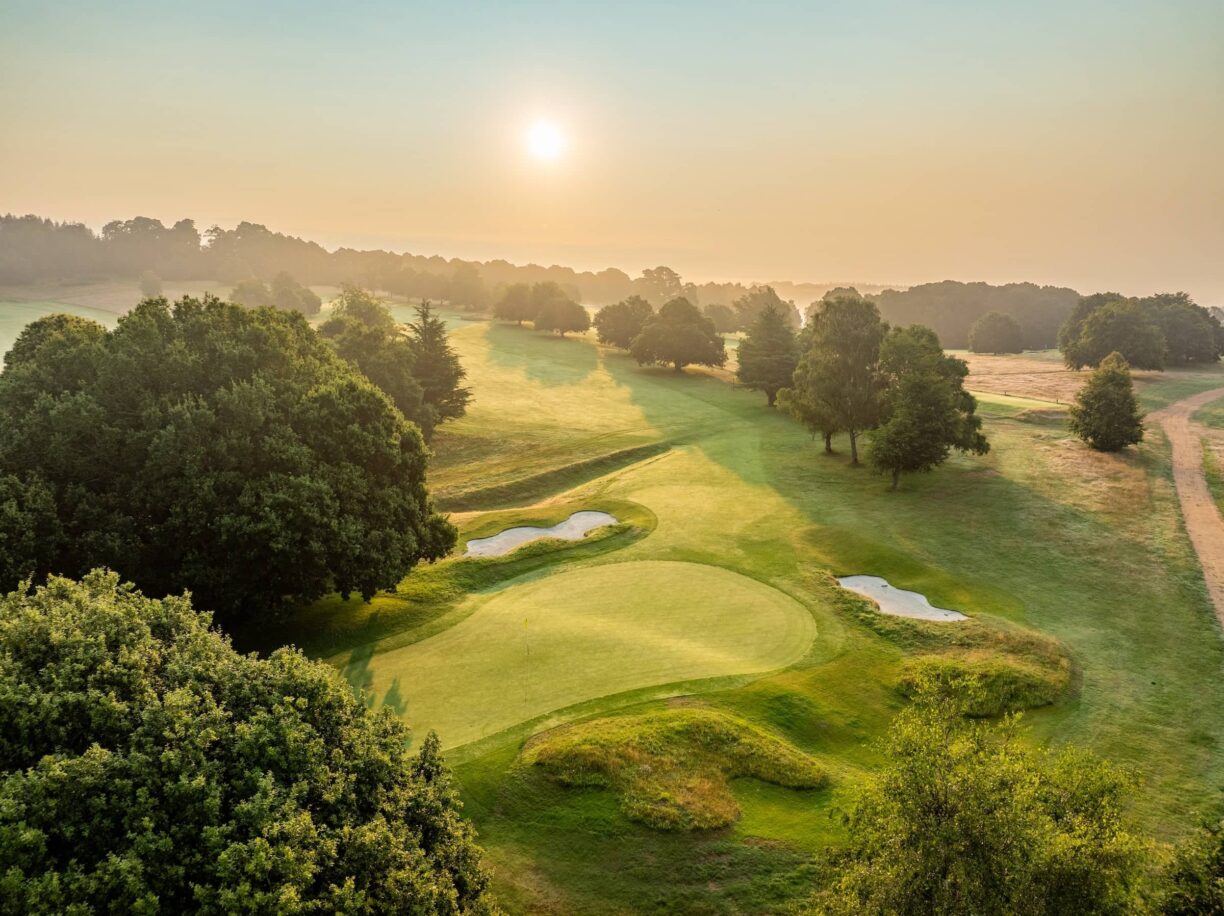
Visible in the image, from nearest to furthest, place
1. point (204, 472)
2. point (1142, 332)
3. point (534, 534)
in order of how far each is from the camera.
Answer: point (204, 472)
point (534, 534)
point (1142, 332)

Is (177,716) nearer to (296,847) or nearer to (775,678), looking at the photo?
(296,847)

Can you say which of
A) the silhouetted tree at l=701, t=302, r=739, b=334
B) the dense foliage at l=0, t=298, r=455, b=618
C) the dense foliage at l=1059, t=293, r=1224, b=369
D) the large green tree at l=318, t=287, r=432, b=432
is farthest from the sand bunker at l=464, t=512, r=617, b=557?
the silhouetted tree at l=701, t=302, r=739, b=334

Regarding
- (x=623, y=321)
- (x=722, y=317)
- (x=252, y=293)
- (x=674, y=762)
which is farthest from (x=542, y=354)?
(x=674, y=762)

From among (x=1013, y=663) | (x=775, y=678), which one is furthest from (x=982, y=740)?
(x=1013, y=663)

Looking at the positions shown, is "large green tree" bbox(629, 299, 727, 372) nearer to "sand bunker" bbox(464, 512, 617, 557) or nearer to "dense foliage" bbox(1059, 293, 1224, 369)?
"dense foliage" bbox(1059, 293, 1224, 369)

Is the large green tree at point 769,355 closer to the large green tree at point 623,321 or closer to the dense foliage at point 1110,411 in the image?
the dense foliage at point 1110,411

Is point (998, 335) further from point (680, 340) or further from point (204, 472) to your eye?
point (204, 472)

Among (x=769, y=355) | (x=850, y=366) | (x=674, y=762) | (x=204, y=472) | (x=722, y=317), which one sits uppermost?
(x=722, y=317)
